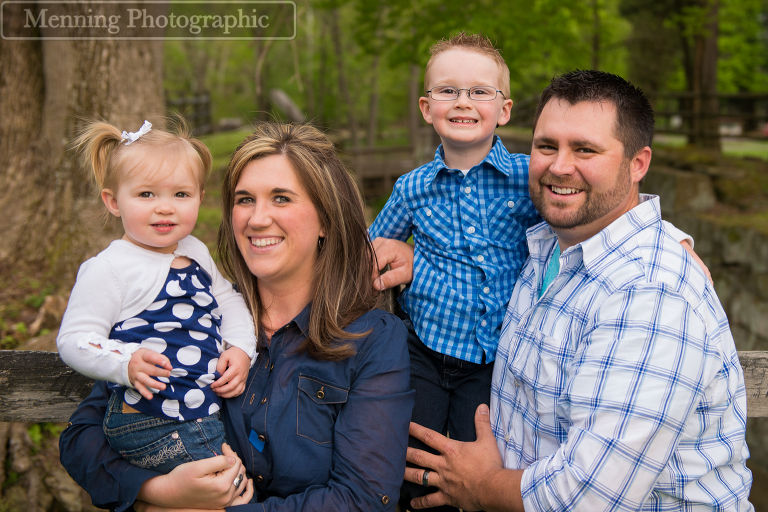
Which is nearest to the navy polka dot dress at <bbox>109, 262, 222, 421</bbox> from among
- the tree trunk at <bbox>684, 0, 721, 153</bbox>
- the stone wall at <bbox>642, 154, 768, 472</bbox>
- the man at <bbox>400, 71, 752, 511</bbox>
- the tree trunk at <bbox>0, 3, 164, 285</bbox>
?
the man at <bbox>400, 71, 752, 511</bbox>

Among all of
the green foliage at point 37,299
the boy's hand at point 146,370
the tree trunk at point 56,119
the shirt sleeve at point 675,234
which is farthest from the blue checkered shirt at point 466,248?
the green foliage at point 37,299

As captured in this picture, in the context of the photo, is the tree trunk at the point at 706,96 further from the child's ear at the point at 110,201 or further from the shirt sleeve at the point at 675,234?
the child's ear at the point at 110,201

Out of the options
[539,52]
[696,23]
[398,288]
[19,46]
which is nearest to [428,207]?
[398,288]

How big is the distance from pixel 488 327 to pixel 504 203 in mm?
568

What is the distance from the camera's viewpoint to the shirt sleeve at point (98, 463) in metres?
1.91

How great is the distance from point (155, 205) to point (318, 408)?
901mm

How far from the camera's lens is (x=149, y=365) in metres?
1.75

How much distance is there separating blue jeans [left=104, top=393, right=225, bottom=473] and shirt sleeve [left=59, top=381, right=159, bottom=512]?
0.08 metres

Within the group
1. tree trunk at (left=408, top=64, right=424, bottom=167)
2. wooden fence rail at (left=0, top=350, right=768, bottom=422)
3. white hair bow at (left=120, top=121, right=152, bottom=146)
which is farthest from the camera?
tree trunk at (left=408, top=64, right=424, bottom=167)

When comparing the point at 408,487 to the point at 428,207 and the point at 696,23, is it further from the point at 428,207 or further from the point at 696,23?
the point at 696,23

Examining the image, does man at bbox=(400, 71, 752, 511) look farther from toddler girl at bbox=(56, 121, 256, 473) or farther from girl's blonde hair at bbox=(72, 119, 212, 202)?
girl's blonde hair at bbox=(72, 119, 212, 202)

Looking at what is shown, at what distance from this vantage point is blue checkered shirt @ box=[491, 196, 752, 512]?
1.68 metres

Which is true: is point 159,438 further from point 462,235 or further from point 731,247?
point 731,247

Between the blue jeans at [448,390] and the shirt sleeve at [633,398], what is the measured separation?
2.19 feet
